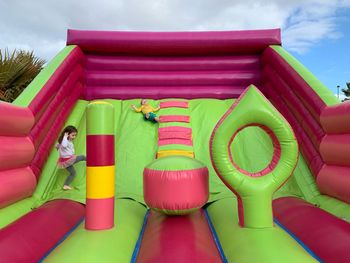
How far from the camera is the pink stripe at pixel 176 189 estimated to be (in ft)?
6.47

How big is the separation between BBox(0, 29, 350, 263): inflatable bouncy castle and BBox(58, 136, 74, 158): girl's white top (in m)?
0.17

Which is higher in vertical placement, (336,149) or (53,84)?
(53,84)

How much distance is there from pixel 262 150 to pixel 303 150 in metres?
0.42

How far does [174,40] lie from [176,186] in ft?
8.13

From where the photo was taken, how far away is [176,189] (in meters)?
1.97

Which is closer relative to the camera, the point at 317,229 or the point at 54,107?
the point at 317,229

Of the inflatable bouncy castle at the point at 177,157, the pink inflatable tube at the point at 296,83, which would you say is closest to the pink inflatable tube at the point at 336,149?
the inflatable bouncy castle at the point at 177,157

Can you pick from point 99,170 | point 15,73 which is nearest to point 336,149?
point 99,170

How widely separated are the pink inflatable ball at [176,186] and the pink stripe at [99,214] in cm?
27

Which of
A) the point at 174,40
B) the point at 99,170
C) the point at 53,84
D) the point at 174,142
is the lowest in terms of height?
the point at 99,170

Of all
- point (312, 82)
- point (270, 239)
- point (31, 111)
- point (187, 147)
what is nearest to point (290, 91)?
point (312, 82)

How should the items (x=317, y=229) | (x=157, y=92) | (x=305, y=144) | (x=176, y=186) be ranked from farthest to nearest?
(x=157, y=92) → (x=305, y=144) → (x=176, y=186) → (x=317, y=229)

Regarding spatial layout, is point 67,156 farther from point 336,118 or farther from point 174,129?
point 336,118

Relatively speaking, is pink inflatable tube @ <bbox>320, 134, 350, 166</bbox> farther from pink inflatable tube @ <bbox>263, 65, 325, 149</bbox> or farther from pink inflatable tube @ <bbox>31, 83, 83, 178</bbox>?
pink inflatable tube @ <bbox>31, 83, 83, 178</bbox>
